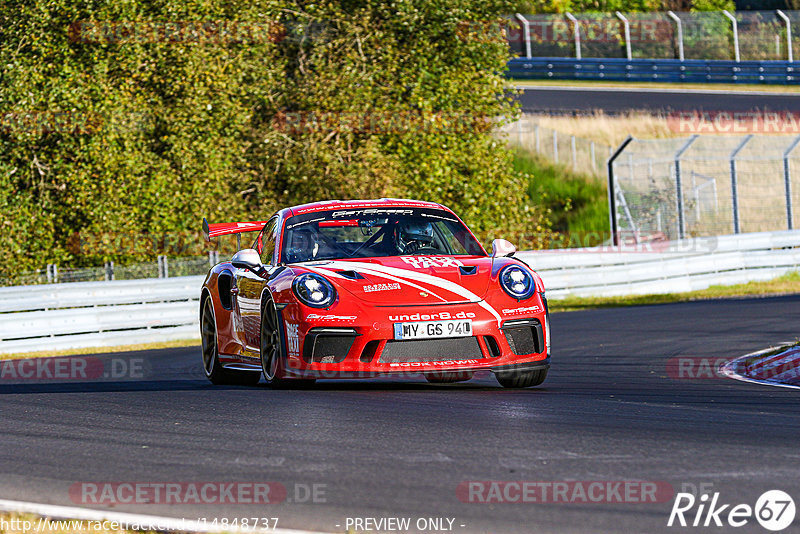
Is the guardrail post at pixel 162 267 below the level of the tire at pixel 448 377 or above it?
below

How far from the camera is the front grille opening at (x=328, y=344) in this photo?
27.1 feet

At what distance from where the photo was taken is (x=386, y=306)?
8281mm

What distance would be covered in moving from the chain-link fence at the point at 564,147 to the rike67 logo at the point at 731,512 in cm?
2973

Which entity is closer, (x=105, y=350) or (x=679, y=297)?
(x=105, y=350)

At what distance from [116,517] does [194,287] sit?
14.5 m

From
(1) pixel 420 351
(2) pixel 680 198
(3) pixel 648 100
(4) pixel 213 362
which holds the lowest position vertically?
(2) pixel 680 198

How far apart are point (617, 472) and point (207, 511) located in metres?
1.72

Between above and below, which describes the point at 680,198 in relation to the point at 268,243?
below

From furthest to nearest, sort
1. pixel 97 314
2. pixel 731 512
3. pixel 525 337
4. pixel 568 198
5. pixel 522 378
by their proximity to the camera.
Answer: pixel 568 198 → pixel 97 314 → pixel 522 378 → pixel 525 337 → pixel 731 512

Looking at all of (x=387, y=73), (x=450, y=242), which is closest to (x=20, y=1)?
(x=387, y=73)

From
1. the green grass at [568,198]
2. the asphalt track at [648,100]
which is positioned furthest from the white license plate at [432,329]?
the asphalt track at [648,100]

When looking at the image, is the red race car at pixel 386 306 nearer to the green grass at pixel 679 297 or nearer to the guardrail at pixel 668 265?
the green grass at pixel 679 297

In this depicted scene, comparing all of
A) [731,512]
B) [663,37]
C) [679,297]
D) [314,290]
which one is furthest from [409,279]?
[663,37]

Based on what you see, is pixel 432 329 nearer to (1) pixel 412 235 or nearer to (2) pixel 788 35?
(1) pixel 412 235
